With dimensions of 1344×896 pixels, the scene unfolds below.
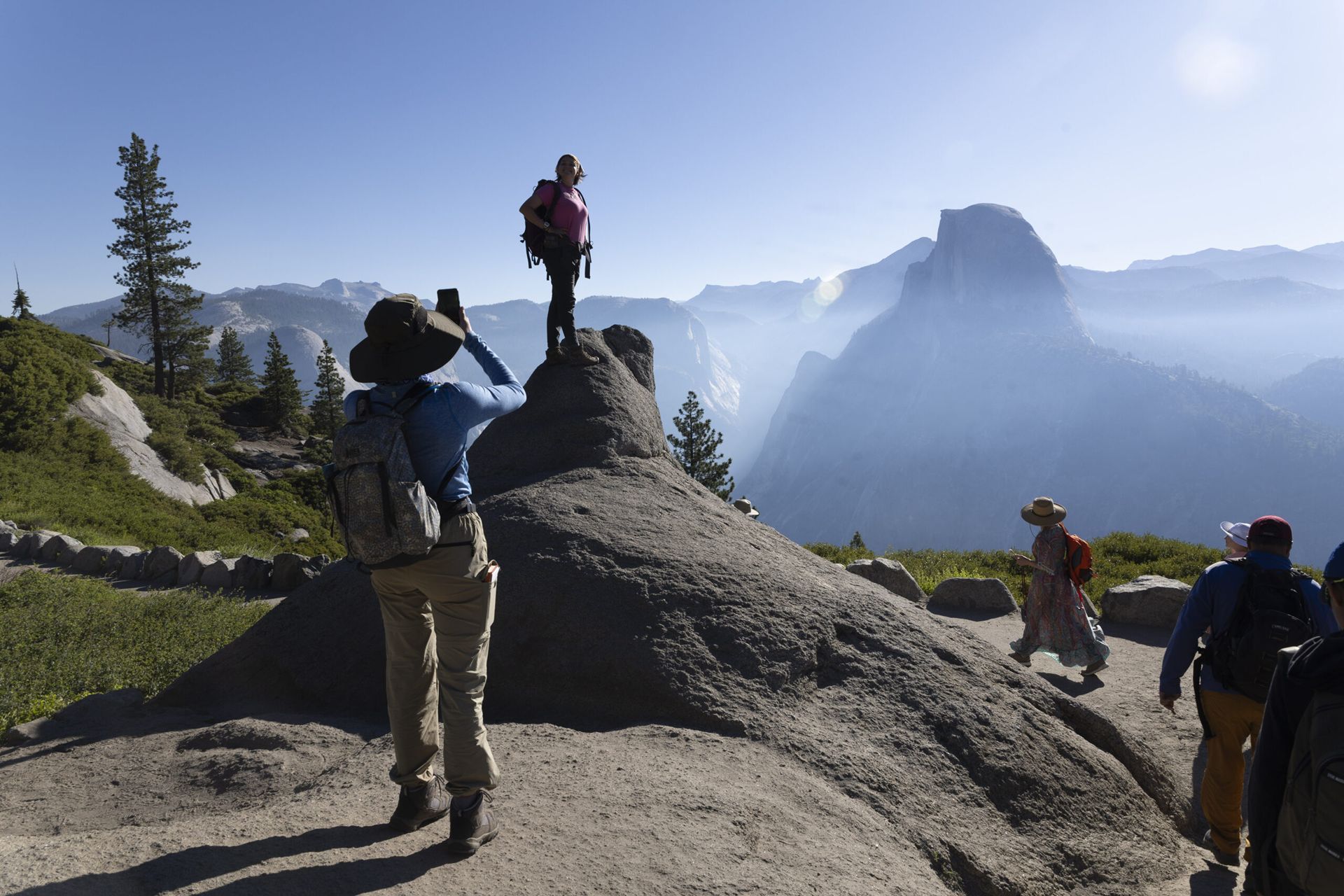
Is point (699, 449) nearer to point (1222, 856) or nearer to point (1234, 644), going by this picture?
point (1222, 856)

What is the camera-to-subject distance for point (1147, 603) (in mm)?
12805

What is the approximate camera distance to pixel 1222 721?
5.07m

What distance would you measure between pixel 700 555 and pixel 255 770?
3567 millimetres

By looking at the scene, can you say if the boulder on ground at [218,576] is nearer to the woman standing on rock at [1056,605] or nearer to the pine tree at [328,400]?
the woman standing on rock at [1056,605]

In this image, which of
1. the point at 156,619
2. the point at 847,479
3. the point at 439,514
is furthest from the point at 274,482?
the point at 847,479

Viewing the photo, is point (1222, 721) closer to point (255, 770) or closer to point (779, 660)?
point (779, 660)

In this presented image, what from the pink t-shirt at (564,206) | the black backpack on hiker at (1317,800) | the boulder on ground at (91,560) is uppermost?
the pink t-shirt at (564,206)

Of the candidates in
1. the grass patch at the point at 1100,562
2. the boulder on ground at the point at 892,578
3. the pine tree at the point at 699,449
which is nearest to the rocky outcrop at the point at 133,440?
the pine tree at the point at 699,449

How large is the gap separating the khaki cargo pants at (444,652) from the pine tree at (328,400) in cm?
4436

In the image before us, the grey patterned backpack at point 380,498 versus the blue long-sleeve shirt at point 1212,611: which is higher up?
the grey patterned backpack at point 380,498

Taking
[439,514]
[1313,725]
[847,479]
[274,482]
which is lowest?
[847,479]

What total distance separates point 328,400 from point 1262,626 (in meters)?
47.8

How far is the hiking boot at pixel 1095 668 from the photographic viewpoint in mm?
9445

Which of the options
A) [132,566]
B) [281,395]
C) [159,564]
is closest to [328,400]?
[281,395]
